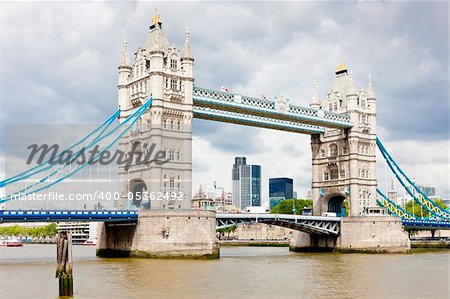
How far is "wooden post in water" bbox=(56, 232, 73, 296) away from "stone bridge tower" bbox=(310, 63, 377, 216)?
4731 centimetres

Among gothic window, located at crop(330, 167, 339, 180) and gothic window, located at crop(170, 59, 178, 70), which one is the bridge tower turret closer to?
gothic window, located at crop(170, 59, 178, 70)

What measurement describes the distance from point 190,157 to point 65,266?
29260 millimetres

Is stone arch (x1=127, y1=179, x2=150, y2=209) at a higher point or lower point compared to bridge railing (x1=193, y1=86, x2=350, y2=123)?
lower

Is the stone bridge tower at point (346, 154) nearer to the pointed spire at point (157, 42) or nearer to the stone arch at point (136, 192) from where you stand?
the pointed spire at point (157, 42)

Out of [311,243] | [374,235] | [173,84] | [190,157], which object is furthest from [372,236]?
[173,84]

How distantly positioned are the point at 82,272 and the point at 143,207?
604 inches

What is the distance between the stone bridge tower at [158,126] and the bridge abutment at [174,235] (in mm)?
3018

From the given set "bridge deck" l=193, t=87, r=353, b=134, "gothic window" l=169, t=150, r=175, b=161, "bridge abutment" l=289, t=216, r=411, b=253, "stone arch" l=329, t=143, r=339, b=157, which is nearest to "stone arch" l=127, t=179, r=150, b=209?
"gothic window" l=169, t=150, r=175, b=161

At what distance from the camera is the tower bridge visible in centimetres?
5025

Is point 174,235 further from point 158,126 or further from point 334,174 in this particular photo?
point 334,174

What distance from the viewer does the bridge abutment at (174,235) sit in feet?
162

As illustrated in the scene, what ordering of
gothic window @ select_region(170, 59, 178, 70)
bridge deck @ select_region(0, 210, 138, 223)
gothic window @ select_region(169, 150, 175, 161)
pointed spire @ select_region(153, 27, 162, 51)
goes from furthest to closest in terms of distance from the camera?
1. gothic window @ select_region(170, 59, 178, 70)
2. gothic window @ select_region(169, 150, 175, 161)
3. pointed spire @ select_region(153, 27, 162, 51)
4. bridge deck @ select_region(0, 210, 138, 223)

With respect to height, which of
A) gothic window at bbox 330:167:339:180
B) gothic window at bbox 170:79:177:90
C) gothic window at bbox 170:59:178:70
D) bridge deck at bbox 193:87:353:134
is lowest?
gothic window at bbox 330:167:339:180

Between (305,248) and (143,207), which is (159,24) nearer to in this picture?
(143,207)
